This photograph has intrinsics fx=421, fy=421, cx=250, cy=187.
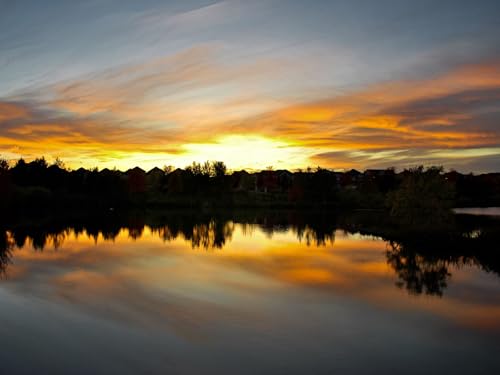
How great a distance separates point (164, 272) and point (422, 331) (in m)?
13.0

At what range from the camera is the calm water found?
10.0 m

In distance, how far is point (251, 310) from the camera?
570 inches

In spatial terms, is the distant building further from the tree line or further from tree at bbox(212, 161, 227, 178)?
tree at bbox(212, 161, 227, 178)

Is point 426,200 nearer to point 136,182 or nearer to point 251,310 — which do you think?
point 251,310

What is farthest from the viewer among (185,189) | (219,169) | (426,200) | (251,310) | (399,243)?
(219,169)

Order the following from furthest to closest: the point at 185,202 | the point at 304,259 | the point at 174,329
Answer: the point at 185,202 → the point at 304,259 → the point at 174,329

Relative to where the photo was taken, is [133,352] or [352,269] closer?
[133,352]

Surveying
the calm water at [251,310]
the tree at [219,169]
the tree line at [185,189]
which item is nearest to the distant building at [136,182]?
the tree line at [185,189]

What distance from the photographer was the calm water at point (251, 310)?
10047 mm

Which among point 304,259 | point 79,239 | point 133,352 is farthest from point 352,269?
point 79,239

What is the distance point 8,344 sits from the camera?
10.8 m

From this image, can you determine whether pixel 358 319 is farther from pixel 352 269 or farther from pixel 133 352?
pixel 352 269

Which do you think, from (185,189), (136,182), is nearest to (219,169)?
(185,189)

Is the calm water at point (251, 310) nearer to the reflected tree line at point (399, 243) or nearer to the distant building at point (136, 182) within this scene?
the reflected tree line at point (399, 243)
